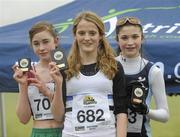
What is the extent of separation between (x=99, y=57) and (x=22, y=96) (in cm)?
44

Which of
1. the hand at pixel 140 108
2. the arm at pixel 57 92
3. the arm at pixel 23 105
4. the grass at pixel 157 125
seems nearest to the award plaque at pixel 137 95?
the hand at pixel 140 108

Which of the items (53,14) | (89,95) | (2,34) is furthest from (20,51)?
(89,95)

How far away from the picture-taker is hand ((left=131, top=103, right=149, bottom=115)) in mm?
2234

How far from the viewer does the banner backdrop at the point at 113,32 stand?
305 cm

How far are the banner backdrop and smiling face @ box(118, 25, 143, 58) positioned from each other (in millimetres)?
637

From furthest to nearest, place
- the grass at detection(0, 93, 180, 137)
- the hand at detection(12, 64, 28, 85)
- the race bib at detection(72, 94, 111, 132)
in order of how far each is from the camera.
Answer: the grass at detection(0, 93, 180, 137), the hand at detection(12, 64, 28, 85), the race bib at detection(72, 94, 111, 132)

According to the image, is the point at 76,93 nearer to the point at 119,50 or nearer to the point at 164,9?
the point at 119,50

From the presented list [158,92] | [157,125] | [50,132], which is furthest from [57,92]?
[157,125]

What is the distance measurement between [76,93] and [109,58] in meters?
0.23

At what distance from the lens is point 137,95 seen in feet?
7.33

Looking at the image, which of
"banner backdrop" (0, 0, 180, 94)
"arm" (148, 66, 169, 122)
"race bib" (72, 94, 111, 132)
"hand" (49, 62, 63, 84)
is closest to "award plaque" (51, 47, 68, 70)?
"hand" (49, 62, 63, 84)

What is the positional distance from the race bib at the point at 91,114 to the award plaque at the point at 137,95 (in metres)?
0.14

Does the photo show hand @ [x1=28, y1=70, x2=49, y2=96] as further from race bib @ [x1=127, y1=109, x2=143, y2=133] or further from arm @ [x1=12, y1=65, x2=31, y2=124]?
race bib @ [x1=127, y1=109, x2=143, y2=133]

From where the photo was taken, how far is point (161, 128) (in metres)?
6.49
